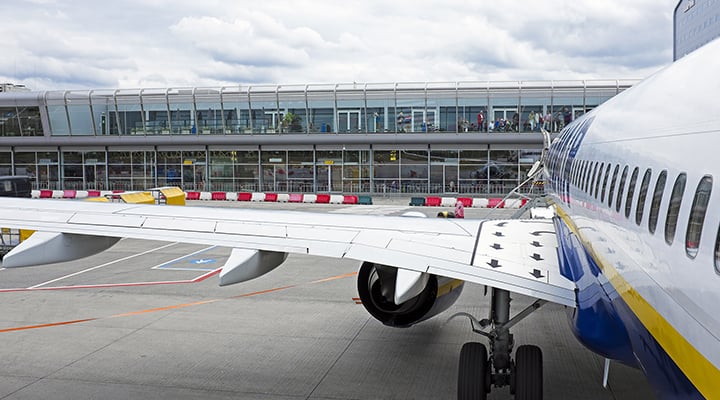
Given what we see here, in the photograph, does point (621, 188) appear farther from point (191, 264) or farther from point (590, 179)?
point (191, 264)

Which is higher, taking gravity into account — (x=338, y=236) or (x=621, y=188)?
(x=621, y=188)

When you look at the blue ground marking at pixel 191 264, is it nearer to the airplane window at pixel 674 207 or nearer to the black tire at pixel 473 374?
the black tire at pixel 473 374

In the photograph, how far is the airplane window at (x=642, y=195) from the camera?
492cm

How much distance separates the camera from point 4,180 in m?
24.9

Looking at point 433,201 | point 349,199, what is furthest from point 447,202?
point 349,199

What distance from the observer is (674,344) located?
3.94m

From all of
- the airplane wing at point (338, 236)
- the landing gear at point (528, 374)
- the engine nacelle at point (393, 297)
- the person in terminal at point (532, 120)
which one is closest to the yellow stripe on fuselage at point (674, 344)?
the airplane wing at point (338, 236)

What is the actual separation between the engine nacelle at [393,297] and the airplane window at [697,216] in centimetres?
588

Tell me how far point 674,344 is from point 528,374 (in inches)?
170

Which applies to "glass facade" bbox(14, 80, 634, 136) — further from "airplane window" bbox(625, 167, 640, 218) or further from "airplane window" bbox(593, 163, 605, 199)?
"airplane window" bbox(625, 167, 640, 218)

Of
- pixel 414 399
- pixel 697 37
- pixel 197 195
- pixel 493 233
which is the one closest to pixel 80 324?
pixel 414 399

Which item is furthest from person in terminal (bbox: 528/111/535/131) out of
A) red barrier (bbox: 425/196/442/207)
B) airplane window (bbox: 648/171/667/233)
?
airplane window (bbox: 648/171/667/233)

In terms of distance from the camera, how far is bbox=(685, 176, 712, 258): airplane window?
359 centimetres

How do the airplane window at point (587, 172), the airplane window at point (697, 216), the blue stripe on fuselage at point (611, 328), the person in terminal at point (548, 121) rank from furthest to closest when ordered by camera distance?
the person in terminal at point (548, 121), the airplane window at point (587, 172), the blue stripe on fuselage at point (611, 328), the airplane window at point (697, 216)
